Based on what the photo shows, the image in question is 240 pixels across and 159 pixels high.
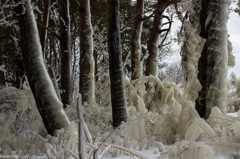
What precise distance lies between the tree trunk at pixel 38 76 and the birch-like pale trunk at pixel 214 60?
5.24 feet

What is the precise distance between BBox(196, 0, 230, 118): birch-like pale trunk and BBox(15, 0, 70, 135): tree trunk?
1.60 meters

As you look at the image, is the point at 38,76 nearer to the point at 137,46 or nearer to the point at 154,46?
the point at 137,46

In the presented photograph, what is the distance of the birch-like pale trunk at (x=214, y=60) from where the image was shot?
6.69ft

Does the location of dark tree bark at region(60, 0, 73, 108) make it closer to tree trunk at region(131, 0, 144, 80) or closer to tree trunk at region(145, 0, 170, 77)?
tree trunk at region(131, 0, 144, 80)

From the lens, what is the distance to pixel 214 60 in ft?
6.73

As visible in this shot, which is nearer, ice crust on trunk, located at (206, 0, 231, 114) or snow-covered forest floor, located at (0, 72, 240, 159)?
snow-covered forest floor, located at (0, 72, 240, 159)

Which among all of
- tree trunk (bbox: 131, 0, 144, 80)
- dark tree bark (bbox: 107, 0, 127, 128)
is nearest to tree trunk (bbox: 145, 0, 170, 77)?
tree trunk (bbox: 131, 0, 144, 80)

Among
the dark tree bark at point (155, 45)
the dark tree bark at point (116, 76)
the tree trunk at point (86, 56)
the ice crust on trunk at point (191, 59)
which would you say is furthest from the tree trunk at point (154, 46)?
the ice crust on trunk at point (191, 59)

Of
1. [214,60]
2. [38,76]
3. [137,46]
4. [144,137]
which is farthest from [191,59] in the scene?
[137,46]

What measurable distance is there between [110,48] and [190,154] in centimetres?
180

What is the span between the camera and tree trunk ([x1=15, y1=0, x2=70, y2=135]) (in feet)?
7.08

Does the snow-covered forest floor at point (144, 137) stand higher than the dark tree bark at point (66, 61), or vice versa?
the dark tree bark at point (66, 61)

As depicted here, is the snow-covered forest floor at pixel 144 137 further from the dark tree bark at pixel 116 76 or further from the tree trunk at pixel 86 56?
the tree trunk at pixel 86 56

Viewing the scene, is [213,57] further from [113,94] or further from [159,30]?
[159,30]
